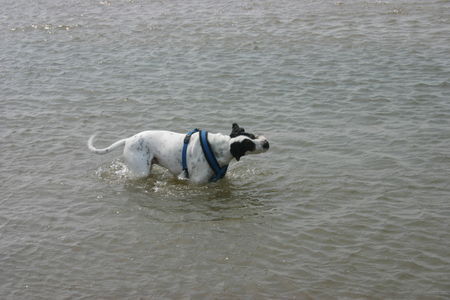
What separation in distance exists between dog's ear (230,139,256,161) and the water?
69 centimetres

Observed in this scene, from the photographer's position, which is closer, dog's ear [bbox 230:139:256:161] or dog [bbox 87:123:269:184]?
dog's ear [bbox 230:139:256:161]

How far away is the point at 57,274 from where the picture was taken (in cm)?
667

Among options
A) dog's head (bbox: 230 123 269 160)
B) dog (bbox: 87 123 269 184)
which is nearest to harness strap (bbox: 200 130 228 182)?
dog (bbox: 87 123 269 184)

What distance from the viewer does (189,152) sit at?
27.6 feet

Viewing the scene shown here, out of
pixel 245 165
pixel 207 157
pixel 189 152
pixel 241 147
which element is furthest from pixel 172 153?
pixel 245 165

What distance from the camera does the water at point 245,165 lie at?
6.50m

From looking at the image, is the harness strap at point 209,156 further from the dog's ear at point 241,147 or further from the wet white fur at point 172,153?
the dog's ear at point 241,147

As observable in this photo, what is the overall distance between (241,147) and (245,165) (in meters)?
1.28

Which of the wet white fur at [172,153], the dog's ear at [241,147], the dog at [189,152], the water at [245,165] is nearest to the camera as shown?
the water at [245,165]

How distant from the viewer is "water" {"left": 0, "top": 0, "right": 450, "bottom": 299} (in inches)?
256

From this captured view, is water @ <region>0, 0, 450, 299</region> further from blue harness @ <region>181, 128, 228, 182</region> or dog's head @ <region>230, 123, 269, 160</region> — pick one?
dog's head @ <region>230, 123, 269, 160</region>

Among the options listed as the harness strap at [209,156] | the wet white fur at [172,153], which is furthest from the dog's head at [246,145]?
the harness strap at [209,156]

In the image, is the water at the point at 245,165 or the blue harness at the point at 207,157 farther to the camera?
the blue harness at the point at 207,157

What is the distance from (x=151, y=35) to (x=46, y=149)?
7.89 m
